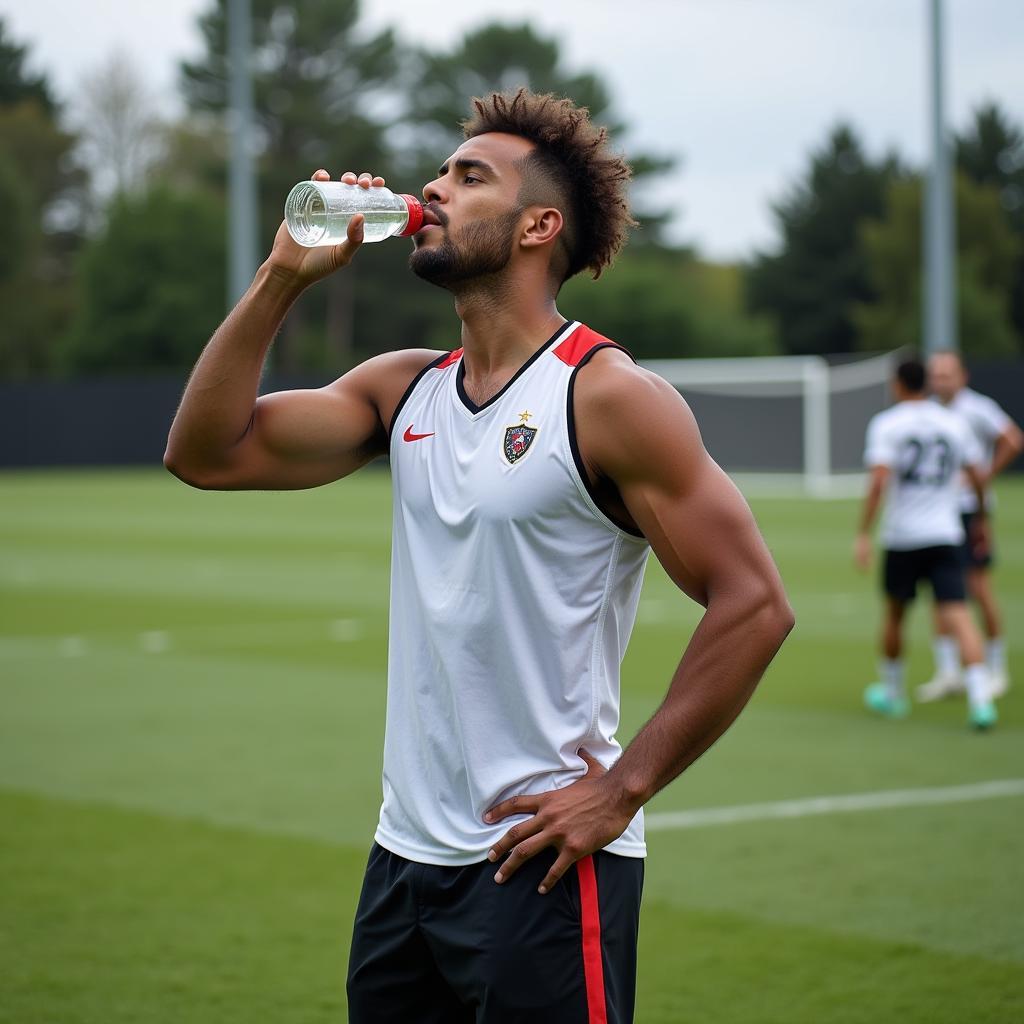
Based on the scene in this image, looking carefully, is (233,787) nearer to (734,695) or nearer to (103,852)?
(103,852)

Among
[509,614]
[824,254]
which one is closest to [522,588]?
[509,614]

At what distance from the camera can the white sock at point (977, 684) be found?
9953mm

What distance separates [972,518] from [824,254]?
64.5m

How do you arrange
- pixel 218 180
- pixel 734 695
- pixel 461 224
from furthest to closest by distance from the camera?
pixel 218 180 < pixel 461 224 < pixel 734 695

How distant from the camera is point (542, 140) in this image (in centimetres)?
353

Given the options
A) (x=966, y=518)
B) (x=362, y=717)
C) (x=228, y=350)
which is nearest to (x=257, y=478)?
(x=228, y=350)

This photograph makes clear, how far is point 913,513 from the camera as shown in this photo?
10.6 m

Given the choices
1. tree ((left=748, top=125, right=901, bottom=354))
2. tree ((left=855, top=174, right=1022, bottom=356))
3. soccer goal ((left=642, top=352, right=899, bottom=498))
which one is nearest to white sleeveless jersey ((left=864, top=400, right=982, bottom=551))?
soccer goal ((left=642, top=352, right=899, bottom=498))

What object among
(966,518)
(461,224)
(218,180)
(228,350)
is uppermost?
(218,180)

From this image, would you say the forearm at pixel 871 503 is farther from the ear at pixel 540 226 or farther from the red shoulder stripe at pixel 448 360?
the ear at pixel 540 226

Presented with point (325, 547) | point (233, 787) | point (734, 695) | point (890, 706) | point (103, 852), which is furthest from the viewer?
point (325, 547)

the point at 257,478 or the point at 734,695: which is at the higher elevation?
the point at 257,478

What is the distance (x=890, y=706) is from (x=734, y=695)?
773cm

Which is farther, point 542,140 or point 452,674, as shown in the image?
point 542,140
